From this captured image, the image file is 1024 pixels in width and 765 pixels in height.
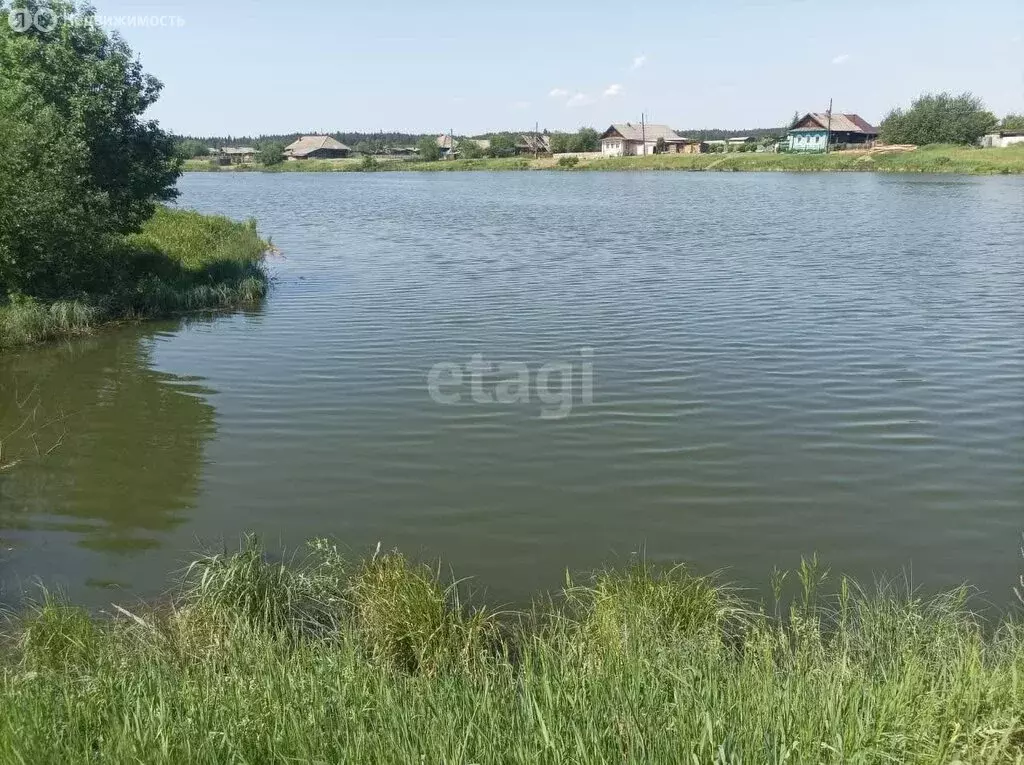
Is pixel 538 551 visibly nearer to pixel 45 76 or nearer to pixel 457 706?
pixel 457 706

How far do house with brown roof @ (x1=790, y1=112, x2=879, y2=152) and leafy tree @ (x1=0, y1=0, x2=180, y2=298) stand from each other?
9391cm

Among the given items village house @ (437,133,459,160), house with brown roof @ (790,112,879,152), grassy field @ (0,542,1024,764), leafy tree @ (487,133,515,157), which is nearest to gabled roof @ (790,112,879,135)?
house with brown roof @ (790,112,879,152)

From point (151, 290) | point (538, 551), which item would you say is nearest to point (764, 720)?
point (538, 551)

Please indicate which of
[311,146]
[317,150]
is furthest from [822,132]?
[311,146]

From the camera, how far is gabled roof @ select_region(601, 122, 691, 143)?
124125 millimetres

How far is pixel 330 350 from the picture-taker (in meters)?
15.7

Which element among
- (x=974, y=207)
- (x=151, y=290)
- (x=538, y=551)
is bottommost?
(x=538, y=551)

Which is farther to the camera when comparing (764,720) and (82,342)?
(82,342)

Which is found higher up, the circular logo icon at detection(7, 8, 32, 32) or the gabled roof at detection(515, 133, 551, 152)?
the gabled roof at detection(515, 133, 551, 152)

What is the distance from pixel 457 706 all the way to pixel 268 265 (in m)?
23.7

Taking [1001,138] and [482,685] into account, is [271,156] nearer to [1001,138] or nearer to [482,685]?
[1001,138]

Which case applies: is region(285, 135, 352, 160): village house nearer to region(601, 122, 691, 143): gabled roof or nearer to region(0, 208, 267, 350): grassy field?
region(601, 122, 691, 143): gabled roof

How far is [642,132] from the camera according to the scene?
12600 centimetres

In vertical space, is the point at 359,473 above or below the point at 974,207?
below
